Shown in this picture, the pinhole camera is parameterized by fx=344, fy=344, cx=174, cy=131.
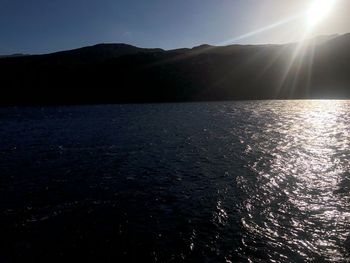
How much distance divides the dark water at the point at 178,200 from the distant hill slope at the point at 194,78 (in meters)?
103

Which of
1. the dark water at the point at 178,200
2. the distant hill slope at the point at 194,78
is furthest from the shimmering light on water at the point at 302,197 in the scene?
the distant hill slope at the point at 194,78

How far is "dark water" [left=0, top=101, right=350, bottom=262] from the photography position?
20328mm

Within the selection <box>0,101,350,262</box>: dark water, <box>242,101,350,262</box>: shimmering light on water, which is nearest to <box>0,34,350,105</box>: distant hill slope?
<box>0,101,350,262</box>: dark water

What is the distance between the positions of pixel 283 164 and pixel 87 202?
21766 millimetres

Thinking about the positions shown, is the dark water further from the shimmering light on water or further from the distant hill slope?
the distant hill slope

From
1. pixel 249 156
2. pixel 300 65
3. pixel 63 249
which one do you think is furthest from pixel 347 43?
pixel 63 249

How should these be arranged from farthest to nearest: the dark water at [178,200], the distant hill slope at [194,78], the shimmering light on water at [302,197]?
A: the distant hill slope at [194,78] < the shimmering light on water at [302,197] < the dark water at [178,200]

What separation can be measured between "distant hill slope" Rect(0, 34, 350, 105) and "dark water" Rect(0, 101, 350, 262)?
339ft

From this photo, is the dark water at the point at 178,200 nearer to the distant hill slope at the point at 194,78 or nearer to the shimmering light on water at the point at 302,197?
the shimmering light on water at the point at 302,197

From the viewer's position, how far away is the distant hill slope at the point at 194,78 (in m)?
154

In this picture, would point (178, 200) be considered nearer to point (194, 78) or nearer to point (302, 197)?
point (302, 197)

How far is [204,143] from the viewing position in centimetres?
5175

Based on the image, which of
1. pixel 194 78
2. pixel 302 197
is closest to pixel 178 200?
pixel 302 197

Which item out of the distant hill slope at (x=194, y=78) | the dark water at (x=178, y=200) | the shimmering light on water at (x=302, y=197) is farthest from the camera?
the distant hill slope at (x=194, y=78)
